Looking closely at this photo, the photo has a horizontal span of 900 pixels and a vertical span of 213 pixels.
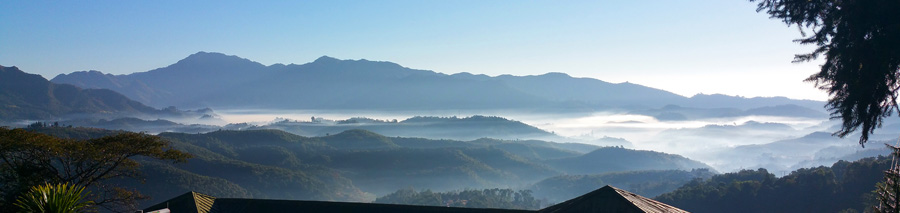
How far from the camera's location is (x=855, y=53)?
26.5 feet

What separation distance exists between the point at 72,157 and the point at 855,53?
20.9m

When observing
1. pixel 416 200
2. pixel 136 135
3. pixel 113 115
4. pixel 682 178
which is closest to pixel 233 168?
pixel 416 200

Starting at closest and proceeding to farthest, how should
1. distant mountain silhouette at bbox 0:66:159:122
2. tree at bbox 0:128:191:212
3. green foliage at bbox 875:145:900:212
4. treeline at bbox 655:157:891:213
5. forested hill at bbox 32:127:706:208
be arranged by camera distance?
green foliage at bbox 875:145:900:212 → tree at bbox 0:128:191:212 → treeline at bbox 655:157:891:213 → forested hill at bbox 32:127:706:208 → distant mountain silhouette at bbox 0:66:159:122

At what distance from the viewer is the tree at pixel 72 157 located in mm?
16969

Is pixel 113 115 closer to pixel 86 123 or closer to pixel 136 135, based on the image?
pixel 86 123

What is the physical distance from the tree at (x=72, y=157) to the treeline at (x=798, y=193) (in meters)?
55.6

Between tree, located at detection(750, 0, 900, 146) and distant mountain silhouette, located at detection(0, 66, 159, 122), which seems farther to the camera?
distant mountain silhouette, located at detection(0, 66, 159, 122)

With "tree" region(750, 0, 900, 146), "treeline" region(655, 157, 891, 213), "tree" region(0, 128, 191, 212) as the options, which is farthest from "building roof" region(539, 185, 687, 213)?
"treeline" region(655, 157, 891, 213)

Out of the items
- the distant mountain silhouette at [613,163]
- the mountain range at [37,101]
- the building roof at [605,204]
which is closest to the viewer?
the building roof at [605,204]

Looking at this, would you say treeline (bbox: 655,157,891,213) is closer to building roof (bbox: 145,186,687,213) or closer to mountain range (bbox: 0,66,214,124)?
building roof (bbox: 145,186,687,213)

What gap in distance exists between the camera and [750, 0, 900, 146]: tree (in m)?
7.79

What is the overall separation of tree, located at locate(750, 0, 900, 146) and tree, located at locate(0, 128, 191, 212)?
57.2 ft

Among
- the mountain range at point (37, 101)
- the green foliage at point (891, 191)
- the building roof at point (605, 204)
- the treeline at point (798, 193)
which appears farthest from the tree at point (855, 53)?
the mountain range at point (37, 101)

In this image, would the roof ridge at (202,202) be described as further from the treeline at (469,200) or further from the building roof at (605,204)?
the treeline at (469,200)
